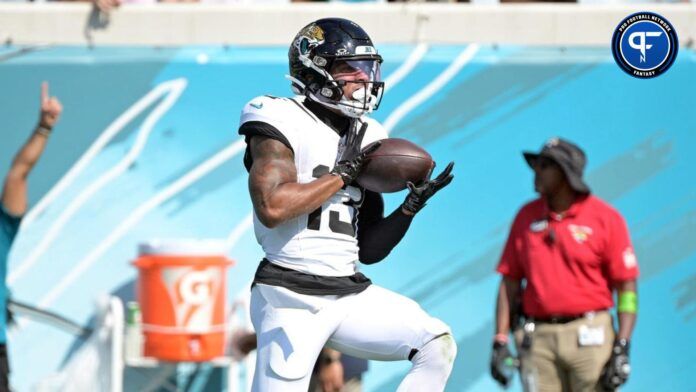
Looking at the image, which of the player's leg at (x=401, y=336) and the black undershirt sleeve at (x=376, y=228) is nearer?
the player's leg at (x=401, y=336)

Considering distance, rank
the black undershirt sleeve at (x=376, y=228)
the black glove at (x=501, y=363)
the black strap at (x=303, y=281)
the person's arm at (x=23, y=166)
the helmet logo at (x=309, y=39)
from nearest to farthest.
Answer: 1. the black strap at (x=303, y=281)
2. the helmet logo at (x=309, y=39)
3. the black undershirt sleeve at (x=376, y=228)
4. the person's arm at (x=23, y=166)
5. the black glove at (x=501, y=363)

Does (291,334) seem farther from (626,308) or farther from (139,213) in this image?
(139,213)

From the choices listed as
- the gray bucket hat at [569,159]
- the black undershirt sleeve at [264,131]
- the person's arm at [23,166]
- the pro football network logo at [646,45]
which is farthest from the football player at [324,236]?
the pro football network logo at [646,45]

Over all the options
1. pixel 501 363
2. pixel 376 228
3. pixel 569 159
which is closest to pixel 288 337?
pixel 376 228

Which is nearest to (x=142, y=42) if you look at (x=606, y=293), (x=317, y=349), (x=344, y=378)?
(x=344, y=378)

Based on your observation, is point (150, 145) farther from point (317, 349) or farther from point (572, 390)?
point (317, 349)

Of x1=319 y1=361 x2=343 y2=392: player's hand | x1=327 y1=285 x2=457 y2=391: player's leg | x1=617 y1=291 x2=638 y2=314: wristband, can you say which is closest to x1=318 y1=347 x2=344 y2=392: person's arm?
x1=319 y1=361 x2=343 y2=392: player's hand

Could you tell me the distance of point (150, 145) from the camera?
7613mm

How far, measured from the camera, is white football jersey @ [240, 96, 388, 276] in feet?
14.7

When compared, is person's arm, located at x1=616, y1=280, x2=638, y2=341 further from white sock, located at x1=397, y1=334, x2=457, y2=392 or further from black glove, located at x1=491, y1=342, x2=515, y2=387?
white sock, located at x1=397, y1=334, x2=457, y2=392

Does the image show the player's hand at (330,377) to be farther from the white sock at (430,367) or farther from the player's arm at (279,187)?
the player's arm at (279,187)

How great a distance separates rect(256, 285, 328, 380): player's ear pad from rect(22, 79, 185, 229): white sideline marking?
334 centimetres

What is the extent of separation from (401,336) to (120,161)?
11.6 feet

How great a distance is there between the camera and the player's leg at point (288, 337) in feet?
14.4
